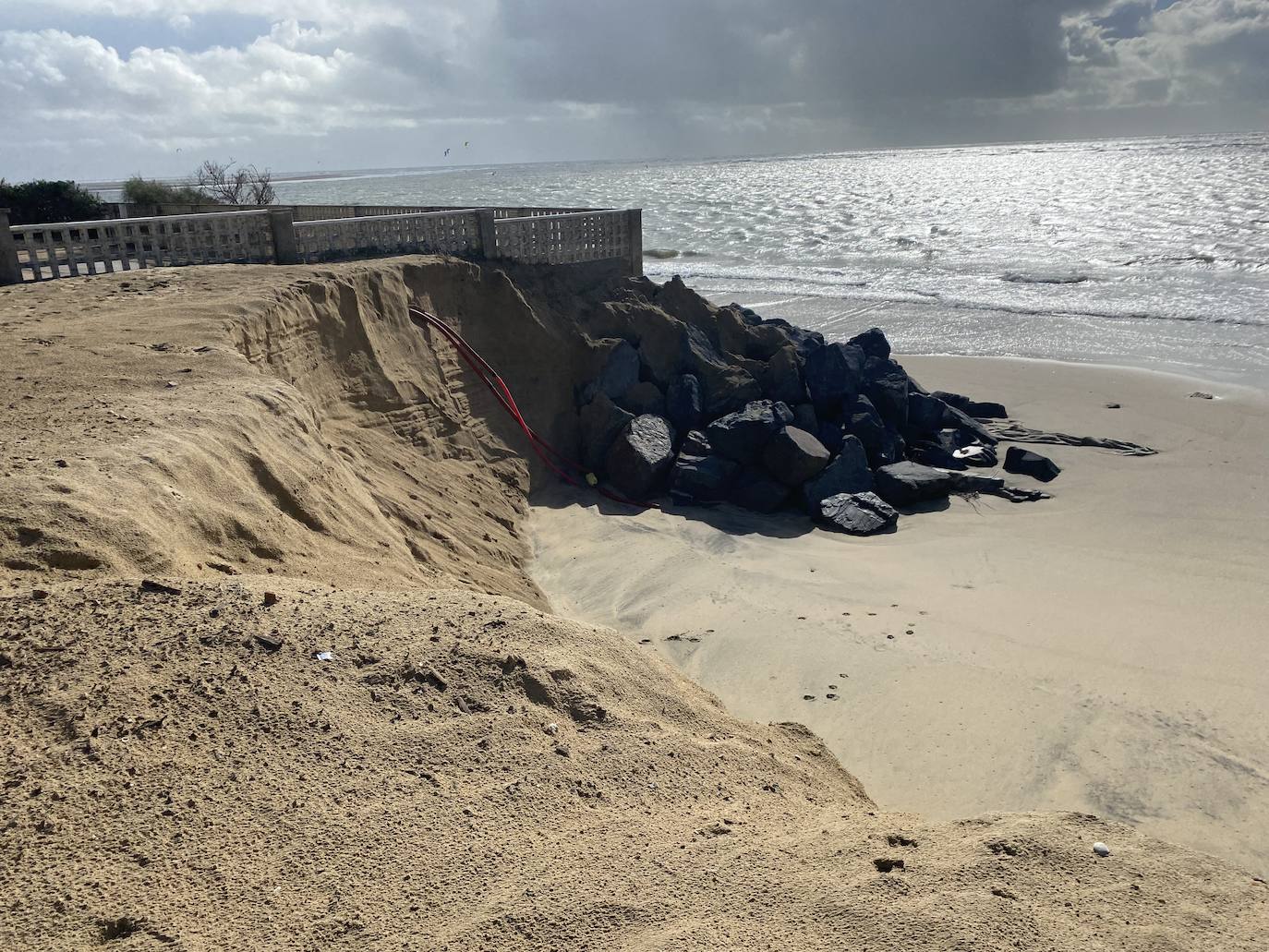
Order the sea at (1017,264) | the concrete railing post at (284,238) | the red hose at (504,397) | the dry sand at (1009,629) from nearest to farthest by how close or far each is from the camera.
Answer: the dry sand at (1009,629), the red hose at (504,397), the concrete railing post at (284,238), the sea at (1017,264)

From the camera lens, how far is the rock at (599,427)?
12875 mm

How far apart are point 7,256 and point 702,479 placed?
376 inches

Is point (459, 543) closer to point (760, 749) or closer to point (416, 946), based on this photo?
point (760, 749)

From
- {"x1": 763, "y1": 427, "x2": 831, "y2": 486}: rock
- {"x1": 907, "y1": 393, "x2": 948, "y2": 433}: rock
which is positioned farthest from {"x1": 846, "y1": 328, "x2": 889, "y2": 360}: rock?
{"x1": 763, "y1": 427, "x2": 831, "y2": 486}: rock

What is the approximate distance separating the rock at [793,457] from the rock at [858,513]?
557 millimetres

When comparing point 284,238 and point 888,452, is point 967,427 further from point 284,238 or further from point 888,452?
point 284,238

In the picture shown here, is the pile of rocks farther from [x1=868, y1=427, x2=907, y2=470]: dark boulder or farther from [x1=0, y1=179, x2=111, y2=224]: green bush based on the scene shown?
[x1=0, y1=179, x2=111, y2=224]: green bush

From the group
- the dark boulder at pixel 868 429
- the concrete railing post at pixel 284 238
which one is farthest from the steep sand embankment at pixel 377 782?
the dark boulder at pixel 868 429

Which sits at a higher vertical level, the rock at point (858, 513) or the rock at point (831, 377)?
the rock at point (831, 377)

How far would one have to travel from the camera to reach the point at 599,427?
1301cm

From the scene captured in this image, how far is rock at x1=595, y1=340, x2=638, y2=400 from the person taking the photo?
533 inches

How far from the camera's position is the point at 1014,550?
1068 cm

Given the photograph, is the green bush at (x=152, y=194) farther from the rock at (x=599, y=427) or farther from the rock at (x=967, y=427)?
the rock at (x=967, y=427)

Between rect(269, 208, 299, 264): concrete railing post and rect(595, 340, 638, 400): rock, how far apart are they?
5.01 meters
